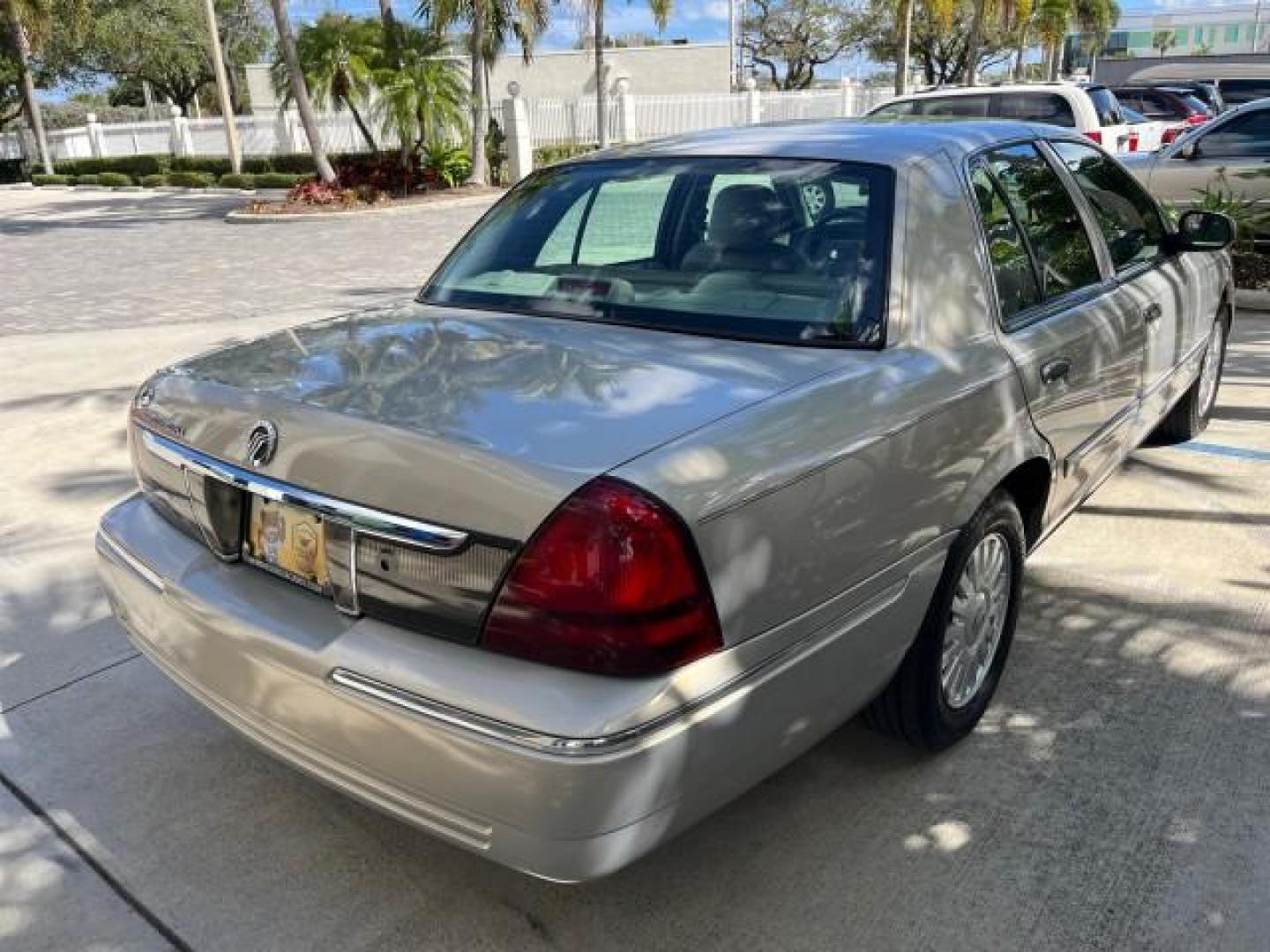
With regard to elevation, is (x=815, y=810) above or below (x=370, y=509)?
below

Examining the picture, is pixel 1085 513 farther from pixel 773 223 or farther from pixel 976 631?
pixel 773 223

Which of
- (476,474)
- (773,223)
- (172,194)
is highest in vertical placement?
(773,223)

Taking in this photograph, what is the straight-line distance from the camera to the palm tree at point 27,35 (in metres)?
31.0

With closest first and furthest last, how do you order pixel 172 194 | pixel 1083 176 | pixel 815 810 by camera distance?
pixel 815 810
pixel 1083 176
pixel 172 194

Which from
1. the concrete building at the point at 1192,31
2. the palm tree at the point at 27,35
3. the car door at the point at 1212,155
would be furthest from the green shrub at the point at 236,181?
the concrete building at the point at 1192,31

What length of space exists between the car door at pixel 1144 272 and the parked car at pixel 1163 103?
18585 mm

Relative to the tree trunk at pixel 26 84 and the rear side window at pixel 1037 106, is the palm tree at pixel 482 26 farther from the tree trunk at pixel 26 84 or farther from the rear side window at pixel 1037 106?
the tree trunk at pixel 26 84

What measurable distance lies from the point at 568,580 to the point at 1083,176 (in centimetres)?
278

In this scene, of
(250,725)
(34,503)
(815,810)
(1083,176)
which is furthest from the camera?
(34,503)

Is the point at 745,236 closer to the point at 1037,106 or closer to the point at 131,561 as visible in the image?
the point at 131,561

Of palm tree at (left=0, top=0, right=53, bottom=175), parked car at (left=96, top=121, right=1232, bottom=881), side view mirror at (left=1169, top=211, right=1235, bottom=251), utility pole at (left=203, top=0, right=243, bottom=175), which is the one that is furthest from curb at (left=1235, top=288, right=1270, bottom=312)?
palm tree at (left=0, top=0, right=53, bottom=175)

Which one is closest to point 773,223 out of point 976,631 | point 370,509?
point 976,631

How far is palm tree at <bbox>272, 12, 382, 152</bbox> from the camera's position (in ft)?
69.6

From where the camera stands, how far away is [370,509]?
2.09 m
